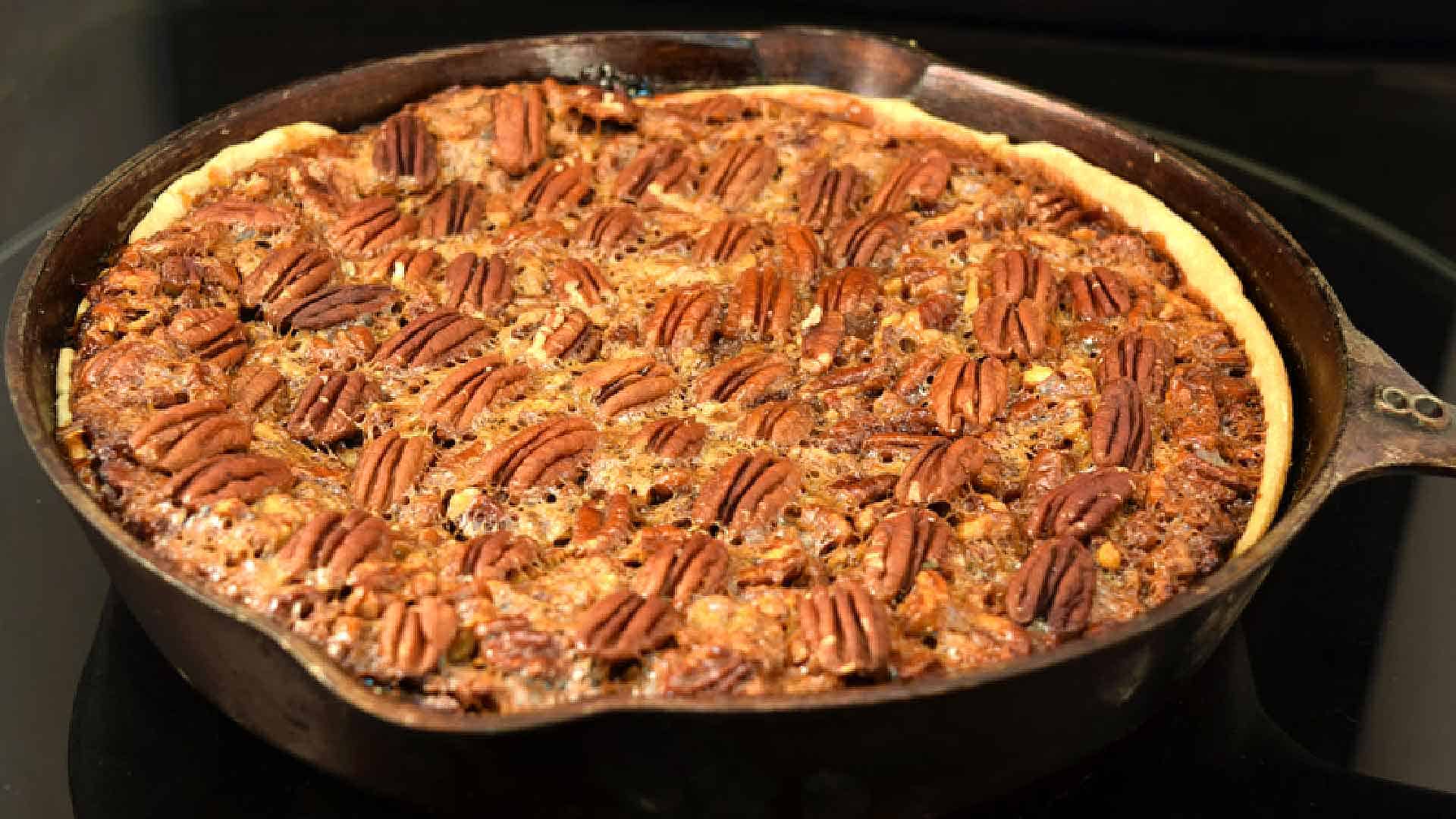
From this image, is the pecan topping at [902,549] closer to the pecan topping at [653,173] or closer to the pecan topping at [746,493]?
the pecan topping at [746,493]

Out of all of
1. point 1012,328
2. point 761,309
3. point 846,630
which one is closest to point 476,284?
point 761,309

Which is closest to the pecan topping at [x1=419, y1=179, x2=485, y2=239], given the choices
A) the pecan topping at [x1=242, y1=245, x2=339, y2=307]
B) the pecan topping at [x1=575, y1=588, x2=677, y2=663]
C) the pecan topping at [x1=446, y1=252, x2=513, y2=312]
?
the pecan topping at [x1=446, y1=252, x2=513, y2=312]

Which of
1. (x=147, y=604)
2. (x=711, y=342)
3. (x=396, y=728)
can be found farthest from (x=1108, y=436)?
(x=147, y=604)

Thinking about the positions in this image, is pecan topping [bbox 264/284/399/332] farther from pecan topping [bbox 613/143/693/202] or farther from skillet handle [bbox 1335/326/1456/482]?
skillet handle [bbox 1335/326/1456/482]

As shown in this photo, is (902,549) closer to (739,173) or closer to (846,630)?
(846,630)

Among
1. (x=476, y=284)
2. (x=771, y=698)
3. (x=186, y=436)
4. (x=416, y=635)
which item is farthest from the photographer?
(x=476, y=284)
